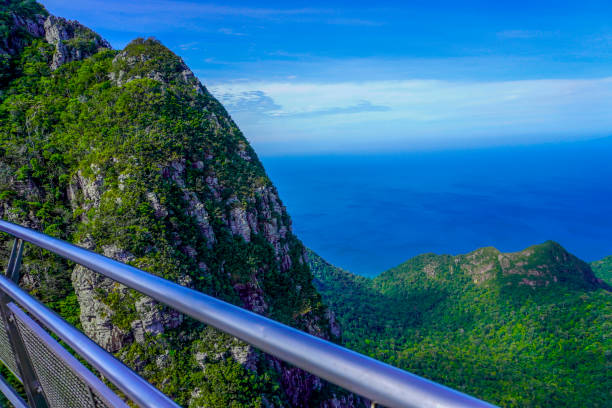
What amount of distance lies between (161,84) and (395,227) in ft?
316

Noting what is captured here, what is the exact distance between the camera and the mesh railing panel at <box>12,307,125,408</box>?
98 centimetres

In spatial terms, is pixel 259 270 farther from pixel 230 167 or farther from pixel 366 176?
pixel 366 176

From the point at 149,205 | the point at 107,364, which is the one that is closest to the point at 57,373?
the point at 107,364

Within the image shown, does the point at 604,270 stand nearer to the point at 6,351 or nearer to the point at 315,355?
the point at 315,355

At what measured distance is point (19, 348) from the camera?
56.7 inches

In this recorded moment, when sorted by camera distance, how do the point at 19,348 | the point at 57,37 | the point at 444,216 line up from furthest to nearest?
the point at 444,216, the point at 57,37, the point at 19,348

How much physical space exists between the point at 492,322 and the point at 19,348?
41.7 metres

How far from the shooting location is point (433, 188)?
516 ft

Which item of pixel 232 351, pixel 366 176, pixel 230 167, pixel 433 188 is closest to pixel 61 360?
pixel 232 351

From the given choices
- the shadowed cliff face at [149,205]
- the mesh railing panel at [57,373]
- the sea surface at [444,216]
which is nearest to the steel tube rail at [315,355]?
the mesh railing panel at [57,373]

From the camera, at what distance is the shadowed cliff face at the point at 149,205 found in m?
11.0

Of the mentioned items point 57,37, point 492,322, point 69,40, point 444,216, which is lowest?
point 492,322

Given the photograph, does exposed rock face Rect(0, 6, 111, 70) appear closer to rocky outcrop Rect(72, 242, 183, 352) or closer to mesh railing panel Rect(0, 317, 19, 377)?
rocky outcrop Rect(72, 242, 183, 352)

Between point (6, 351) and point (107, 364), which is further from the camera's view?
point (6, 351)
